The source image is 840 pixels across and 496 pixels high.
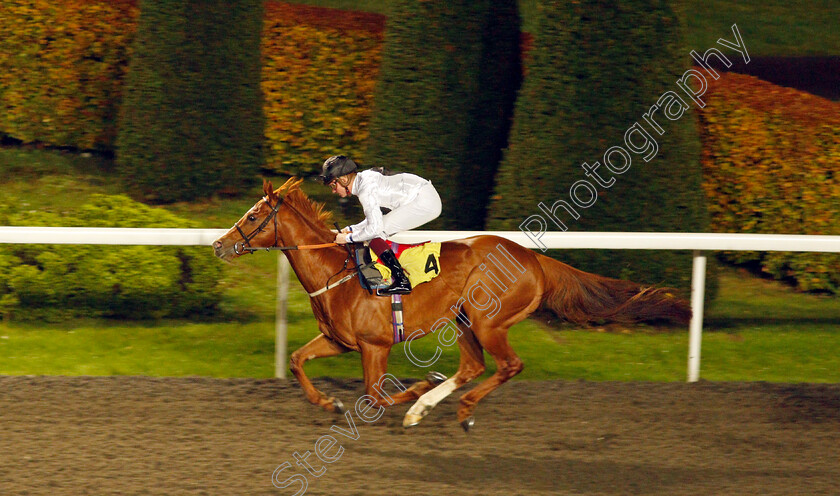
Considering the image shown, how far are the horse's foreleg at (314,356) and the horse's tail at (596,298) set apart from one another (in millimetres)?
1093

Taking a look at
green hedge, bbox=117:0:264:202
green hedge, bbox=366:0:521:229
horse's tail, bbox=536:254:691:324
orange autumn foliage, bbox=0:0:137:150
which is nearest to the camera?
horse's tail, bbox=536:254:691:324

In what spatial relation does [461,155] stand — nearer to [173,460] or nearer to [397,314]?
[397,314]

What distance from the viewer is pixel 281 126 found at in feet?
27.8

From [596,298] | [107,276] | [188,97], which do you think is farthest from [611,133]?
[188,97]

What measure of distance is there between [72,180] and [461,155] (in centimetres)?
370

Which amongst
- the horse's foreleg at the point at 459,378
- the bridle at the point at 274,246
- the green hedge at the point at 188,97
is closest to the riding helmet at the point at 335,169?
the bridle at the point at 274,246

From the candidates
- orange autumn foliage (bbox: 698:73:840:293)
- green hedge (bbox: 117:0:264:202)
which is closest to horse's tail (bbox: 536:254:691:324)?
orange autumn foliage (bbox: 698:73:840:293)

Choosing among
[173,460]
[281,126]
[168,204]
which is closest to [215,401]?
[173,460]

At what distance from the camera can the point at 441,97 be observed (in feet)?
22.4

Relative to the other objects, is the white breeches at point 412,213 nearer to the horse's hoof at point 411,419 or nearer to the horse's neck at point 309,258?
the horse's neck at point 309,258

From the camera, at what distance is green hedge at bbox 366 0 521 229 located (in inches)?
267

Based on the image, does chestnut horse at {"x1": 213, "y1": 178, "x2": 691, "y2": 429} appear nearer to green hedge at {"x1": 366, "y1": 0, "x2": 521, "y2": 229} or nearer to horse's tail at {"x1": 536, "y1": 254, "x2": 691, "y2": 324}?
horse's tail at {"x1": 536, "y1": 254, "x2": 691, "y2": 324}

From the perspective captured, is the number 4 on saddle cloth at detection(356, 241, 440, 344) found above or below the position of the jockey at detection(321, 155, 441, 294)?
below

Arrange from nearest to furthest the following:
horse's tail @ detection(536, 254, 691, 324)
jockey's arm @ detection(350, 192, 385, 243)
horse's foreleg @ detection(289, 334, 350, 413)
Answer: jockey's arm @ detection(350, 192, 385, 243) → horse's foreleg @ detection(289, 334, 350, 413) → horse's tail @ detection(536, 254, 691, 324)
